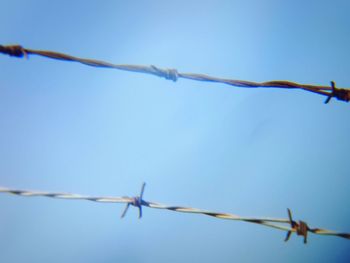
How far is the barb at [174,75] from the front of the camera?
7.16 feet

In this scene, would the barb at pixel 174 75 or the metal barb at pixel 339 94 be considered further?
the metal barb at pixel 339 94

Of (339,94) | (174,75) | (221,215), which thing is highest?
(339,94)

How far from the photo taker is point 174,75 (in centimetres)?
225

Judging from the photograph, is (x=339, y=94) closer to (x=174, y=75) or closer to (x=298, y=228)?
(x=298, y=228)

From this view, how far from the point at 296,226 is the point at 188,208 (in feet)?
2.76

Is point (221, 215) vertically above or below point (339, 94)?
below

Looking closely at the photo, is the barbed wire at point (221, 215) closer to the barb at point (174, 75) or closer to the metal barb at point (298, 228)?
the metal barb at point (298, 228)

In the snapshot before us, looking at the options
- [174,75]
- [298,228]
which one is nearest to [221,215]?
[298,228]

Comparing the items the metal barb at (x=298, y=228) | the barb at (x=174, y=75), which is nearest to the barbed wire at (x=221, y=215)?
the metal barb at (x=298, y=228)

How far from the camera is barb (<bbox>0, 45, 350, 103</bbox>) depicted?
7.16 ft

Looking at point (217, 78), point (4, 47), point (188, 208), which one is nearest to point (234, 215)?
point (188, 208)


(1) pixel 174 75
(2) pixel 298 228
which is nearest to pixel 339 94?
(2) pixel 298 228

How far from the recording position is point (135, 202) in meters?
2.34

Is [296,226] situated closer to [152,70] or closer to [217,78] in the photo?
[217,78]
